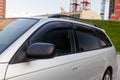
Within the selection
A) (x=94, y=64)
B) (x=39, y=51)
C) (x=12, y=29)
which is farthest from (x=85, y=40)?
(x=39, y=51)

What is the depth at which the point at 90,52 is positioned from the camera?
6336mm

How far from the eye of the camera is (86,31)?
6.65m

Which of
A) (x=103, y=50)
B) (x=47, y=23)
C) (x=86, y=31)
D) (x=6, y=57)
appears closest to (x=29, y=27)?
(x=47, y=23)

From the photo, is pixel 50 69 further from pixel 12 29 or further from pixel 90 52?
pixel 90 52

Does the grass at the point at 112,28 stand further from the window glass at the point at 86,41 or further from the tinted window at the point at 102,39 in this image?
the window glass at the point at 86,41

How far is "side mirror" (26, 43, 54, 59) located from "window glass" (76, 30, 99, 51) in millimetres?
1708

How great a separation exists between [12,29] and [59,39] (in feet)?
2.85

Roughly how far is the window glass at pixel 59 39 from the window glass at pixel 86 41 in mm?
388

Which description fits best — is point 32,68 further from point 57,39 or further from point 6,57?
point 57,39

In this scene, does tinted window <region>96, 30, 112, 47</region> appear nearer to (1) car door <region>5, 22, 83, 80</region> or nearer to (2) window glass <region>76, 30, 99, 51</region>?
(2) window glass <region>76, 30, 99, 51</region>

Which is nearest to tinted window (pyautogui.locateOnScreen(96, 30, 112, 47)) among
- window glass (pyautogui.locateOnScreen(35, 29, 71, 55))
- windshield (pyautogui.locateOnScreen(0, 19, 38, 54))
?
window glass (pyautogui.locateOnScreen(35, 29, 71, 55))

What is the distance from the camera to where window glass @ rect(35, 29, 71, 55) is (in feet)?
16.3

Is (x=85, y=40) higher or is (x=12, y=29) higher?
(x=12, y=29)

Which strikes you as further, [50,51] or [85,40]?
[85,40]
